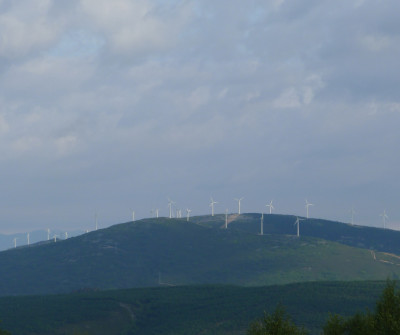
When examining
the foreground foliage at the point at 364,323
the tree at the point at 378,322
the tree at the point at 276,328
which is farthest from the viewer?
the tree at the point at 276,328

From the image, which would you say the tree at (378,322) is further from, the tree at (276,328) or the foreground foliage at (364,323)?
the tree at (276,328)

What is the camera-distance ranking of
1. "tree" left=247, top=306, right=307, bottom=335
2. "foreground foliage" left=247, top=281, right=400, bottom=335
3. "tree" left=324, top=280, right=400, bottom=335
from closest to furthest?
1. "tree" left=324, top=280, right=400, bottom=335
2. "foreground foliage" left=247, top=281, right=400, bottom=335
3. "tree" left=247, top=306, right=307, bottom=335

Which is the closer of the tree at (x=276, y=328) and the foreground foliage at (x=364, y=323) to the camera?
the foreground foliage at (x=364, y=323)

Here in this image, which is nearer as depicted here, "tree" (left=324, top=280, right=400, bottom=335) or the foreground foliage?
"tree" (left=324, top=280, right=400, bottom=335)

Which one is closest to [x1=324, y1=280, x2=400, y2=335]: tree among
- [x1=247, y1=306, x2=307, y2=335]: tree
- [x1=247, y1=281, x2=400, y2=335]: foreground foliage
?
[x1=247, y1=281, x2=400, y2=335]: foreground foliage

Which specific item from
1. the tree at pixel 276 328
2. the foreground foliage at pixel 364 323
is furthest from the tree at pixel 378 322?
the tree at pixel 276 328

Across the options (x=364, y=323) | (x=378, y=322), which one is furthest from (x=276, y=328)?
(x=378, y=322)

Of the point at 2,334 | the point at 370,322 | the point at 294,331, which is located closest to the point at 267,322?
the point at 294,331

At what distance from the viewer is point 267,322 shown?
84062 millimetres

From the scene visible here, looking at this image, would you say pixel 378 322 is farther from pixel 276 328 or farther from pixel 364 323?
pixel 276 328

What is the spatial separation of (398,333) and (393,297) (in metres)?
6.37

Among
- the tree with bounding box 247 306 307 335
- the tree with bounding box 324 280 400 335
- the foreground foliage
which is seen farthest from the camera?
the tree with bounding box 247 306 307 335

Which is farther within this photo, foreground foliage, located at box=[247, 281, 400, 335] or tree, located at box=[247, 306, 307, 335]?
tree, located at box=[247, 306, 307, 335]

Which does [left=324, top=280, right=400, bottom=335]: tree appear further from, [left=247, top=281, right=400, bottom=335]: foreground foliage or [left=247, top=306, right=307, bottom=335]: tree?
[left=247, top=306, right=307, bottom=335]: tree
